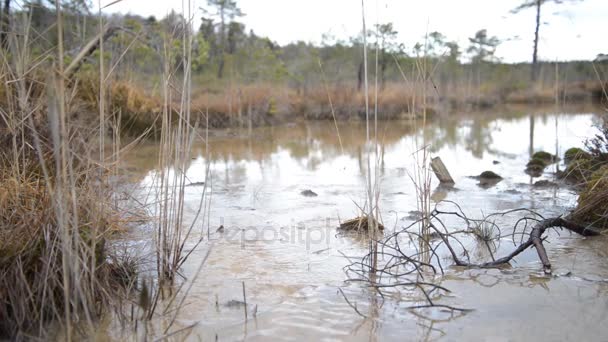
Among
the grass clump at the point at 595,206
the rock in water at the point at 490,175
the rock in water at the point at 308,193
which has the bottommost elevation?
the rock in water at the point at 308,193

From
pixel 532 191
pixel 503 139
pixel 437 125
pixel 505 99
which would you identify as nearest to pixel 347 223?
pixel 532 191

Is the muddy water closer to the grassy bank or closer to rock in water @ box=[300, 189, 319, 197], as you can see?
rock in water @ box=[300, 189, 319, 197]

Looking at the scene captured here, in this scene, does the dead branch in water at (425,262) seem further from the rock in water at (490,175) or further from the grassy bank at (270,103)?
the grassy bank at (270,103)

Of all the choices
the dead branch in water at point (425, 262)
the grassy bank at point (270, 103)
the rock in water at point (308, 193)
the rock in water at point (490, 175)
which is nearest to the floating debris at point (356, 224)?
the dead branch in water at point (425, 262)

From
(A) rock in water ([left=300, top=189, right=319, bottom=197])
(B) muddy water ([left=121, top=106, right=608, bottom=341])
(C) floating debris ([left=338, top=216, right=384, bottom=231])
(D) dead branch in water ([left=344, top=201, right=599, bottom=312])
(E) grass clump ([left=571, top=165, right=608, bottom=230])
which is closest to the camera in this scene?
(B) muddy water ([left=121, top=106, right=608, bottom=341])

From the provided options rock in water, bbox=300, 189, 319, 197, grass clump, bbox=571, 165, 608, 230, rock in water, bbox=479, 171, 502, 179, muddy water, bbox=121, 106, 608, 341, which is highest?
grass clump, bbox=571, 165, 608, 230

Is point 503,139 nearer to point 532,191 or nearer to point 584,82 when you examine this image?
point 532,191

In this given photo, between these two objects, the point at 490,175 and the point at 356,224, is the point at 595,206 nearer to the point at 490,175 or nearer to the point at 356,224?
the point at 356,224

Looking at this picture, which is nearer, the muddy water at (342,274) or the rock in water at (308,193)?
the muddy water at (342,274)

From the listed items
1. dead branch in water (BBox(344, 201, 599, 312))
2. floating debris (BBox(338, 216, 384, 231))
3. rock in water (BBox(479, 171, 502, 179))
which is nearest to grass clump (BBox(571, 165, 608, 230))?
dead branch in water (BBox(344, 201, 599, 312))

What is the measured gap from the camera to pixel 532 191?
14.3 ft

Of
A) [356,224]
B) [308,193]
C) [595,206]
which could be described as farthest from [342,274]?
[308,193]

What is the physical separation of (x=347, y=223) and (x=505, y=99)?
21.6 meters

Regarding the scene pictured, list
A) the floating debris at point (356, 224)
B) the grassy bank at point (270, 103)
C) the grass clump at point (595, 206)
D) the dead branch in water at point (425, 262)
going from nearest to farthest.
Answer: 1. the dead branch in water at point (425, 262)
2. the grass clump at point (595, 206)
3. the floating debris at point (356, 224)
4. the grassy bank at point (270, 103)
